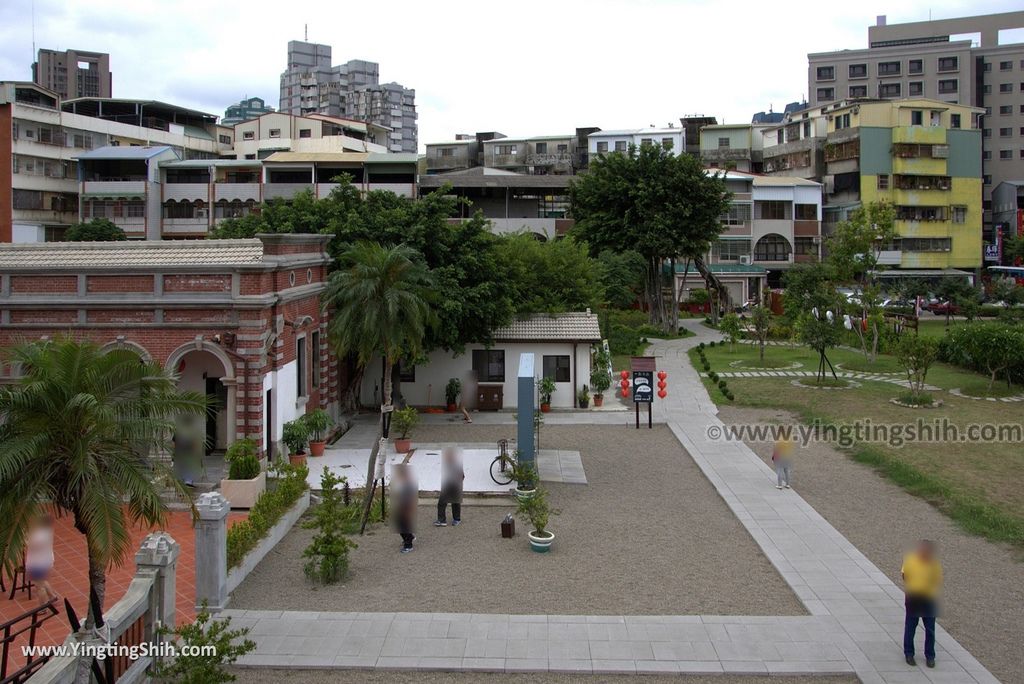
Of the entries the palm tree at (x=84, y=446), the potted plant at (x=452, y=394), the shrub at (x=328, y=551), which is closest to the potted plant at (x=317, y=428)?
the potted plant at (x=452, y=394)

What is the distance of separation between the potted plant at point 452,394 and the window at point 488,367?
82 cm

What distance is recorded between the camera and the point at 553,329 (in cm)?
3119

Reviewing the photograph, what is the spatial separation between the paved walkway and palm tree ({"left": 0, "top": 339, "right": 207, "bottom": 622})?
Answer: 3.66m

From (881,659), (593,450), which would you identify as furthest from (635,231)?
(881,659)

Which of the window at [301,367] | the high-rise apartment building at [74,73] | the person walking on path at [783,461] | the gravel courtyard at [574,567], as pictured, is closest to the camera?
the gravel courtyard at [574,567]

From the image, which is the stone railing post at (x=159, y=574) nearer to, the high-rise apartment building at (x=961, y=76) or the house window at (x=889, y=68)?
the high-rise apartment building at (x=961, y=76)

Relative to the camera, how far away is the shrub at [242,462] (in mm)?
18562

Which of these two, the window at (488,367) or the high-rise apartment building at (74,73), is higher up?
the high-rise apartment building at (74,73)

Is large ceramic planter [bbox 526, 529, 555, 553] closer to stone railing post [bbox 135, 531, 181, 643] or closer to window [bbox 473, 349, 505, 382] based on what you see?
stone railing post [bbox 135, 531, 181, 643]

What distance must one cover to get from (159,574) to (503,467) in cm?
958

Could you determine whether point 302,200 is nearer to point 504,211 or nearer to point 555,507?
point 555,507

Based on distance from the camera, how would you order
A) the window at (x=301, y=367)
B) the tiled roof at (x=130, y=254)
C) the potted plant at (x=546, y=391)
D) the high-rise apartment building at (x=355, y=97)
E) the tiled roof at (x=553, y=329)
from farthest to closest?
the high-rise apartment building at (x=355, y=97), the tiled roof at (x=553, y=329), the potted plant at (x=546, y=391), the window at (x=301, y=367), the tiled roof at (x=130, y=254)

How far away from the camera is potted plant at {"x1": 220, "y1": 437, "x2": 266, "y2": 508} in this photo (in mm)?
18422

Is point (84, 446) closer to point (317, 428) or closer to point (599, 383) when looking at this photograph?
point (317, 428)
